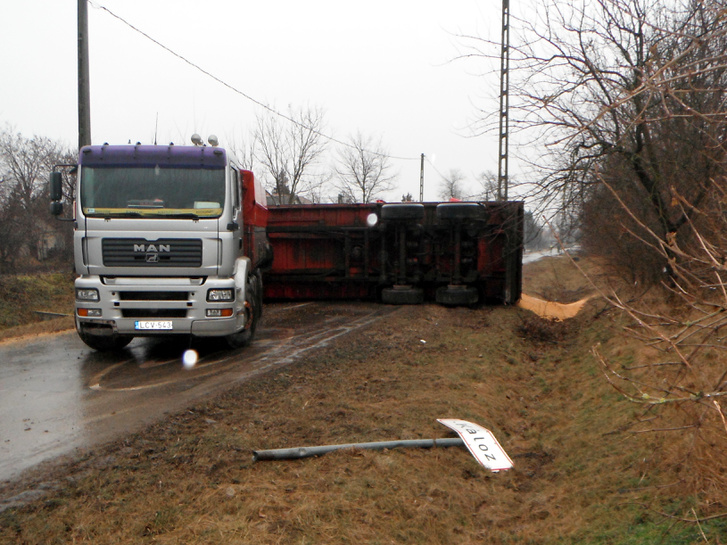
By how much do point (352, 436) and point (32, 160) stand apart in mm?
60425

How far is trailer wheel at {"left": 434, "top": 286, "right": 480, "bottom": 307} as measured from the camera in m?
14.5

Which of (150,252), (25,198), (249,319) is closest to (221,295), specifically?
(150,252)

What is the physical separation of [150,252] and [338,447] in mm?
4494

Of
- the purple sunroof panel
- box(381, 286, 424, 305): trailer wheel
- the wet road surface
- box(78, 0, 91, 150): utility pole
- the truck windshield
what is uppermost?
box(78, 0, 91, 150): utility pole

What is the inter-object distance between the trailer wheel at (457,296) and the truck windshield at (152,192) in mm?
7356

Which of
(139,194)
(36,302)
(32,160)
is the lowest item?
(36,302)

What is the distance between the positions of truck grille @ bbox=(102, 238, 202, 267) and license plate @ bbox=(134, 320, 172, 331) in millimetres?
776

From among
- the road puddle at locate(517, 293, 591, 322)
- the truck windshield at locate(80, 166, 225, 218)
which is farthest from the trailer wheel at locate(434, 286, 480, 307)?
the truck windshield at locate(80, 166, 225, 218)

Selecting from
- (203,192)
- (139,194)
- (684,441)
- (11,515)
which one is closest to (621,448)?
(684,441)

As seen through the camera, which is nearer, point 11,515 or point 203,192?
point 11,515

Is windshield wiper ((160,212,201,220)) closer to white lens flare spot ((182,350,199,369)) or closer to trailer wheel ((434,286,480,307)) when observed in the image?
white lens flare spot ((182,350,199,369))

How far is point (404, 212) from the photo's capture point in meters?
14.5

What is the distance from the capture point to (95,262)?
8.30m

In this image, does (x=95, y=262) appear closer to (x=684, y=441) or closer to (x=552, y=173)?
(x=684, y=441)
